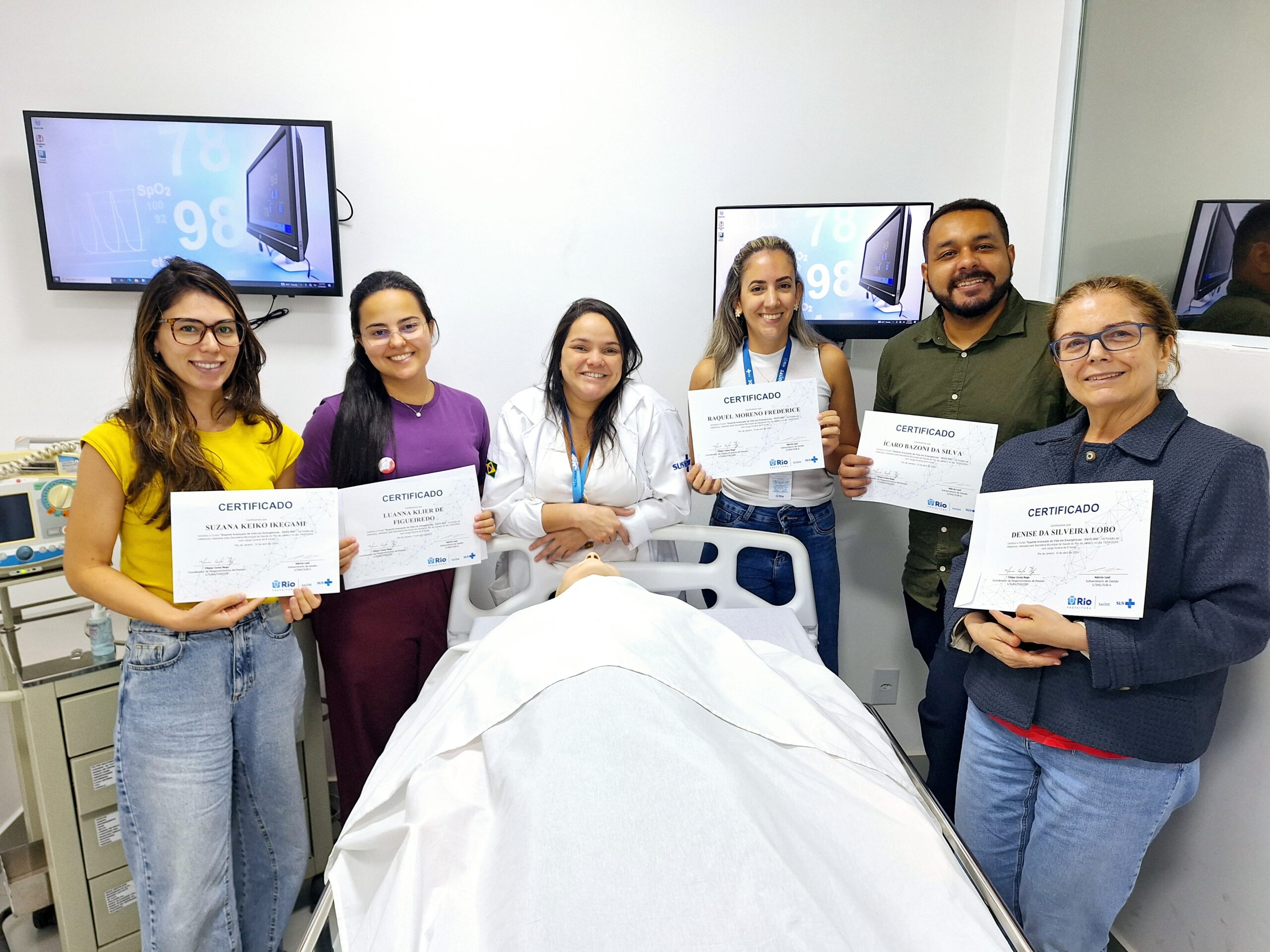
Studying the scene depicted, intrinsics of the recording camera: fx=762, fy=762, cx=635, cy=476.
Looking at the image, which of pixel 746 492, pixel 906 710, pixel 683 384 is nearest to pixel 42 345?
pixel 683 384

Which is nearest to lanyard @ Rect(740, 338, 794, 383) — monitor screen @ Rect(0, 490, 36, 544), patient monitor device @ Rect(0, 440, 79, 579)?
patient monitor device @ Rect(0, 440, 79, 579)

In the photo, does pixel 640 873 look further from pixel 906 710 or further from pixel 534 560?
pixel 906 710

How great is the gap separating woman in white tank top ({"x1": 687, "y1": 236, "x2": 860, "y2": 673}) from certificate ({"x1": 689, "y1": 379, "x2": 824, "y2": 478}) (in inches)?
6.1

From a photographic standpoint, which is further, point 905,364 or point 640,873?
point 905,364

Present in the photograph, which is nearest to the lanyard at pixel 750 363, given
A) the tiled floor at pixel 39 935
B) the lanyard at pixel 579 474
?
the lanyard at pixel 579 474

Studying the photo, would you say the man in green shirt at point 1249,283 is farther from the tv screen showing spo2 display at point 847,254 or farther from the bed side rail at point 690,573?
the bed side rail at point 690,573

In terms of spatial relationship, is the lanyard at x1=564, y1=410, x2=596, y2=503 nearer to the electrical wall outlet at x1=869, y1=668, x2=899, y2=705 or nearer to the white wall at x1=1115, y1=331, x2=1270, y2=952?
the white wall at x1=1115, y1=331, x2=1270, y2=952

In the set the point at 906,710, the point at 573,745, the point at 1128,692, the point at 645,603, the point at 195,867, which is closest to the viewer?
the point at 573,745

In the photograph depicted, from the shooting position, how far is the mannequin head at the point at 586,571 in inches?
88.6

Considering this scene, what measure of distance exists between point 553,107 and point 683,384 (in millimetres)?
1240

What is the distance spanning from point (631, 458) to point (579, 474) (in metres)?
0.18

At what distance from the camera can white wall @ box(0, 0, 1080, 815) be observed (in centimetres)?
291

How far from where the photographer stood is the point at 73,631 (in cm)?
298

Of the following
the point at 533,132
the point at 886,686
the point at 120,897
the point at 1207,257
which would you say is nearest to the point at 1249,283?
the point at 1207,257
